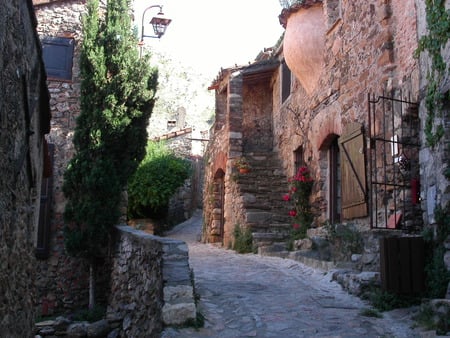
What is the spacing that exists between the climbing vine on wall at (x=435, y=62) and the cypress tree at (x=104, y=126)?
508 centimetres

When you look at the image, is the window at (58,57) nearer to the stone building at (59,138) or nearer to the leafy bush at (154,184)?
the stone building at (59,138)

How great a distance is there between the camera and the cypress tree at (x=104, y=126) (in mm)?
9297

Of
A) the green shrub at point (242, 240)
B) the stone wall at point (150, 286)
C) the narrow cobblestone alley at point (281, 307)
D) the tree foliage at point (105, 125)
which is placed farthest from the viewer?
the green shrub at point (242, 240)

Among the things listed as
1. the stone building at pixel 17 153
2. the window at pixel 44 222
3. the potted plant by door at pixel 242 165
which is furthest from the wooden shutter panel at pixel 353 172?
the window at pixel 44 222

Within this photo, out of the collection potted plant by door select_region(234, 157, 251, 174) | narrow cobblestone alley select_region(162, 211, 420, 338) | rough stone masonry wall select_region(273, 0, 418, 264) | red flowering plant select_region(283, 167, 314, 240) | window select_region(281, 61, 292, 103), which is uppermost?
window select_region(281, 61, 292, 103)

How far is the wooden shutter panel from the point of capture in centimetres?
820

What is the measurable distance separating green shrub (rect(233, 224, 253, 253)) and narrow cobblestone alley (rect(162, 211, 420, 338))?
2.74m

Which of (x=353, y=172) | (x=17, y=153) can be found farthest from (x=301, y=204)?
(x=17, y=153)

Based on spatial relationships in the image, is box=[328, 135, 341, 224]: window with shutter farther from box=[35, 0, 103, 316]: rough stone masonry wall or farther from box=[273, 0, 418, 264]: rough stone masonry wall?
box=[35, 0, 103, 316]: rough stone masonry wall

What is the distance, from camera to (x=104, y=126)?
950 centimetres

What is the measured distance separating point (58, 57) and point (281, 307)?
22.1ft

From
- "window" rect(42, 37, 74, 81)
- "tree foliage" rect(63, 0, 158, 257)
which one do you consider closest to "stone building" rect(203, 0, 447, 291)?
"tree foliage" rect(63, 0, 158, 257)

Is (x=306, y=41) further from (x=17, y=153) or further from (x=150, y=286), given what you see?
(x=17, y=153)

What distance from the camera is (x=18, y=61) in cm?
464
